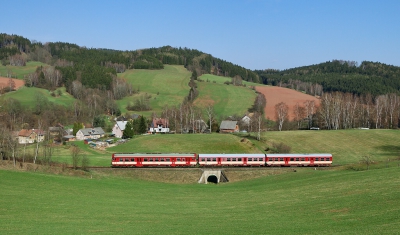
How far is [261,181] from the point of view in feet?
167

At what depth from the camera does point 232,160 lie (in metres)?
62.3

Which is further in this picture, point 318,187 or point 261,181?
point 261,181

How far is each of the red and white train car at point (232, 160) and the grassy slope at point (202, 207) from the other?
16785 millimetres

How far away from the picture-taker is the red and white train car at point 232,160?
6225 cm

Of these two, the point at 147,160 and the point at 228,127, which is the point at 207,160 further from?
the point at 228,127

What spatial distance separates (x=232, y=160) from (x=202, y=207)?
99.4 ft

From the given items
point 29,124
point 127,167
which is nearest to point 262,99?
point 29,124

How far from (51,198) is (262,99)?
11832 centimetres

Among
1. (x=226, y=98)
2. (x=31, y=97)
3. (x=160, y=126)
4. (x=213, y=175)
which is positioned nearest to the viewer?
(x=213, y=175)

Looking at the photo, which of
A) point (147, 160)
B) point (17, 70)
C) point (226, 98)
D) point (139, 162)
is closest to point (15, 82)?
point (17, 70)

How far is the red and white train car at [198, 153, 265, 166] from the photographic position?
6225 centimetres

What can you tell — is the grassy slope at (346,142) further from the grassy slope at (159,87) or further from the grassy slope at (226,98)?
the grassy slope at (159,87)

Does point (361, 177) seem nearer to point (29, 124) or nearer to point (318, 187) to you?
point (318, 187)

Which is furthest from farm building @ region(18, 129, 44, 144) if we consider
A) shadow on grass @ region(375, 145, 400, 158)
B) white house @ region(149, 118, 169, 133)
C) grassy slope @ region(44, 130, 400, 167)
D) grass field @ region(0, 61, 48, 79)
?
grass field @ region(0, 61, 48, 79)
